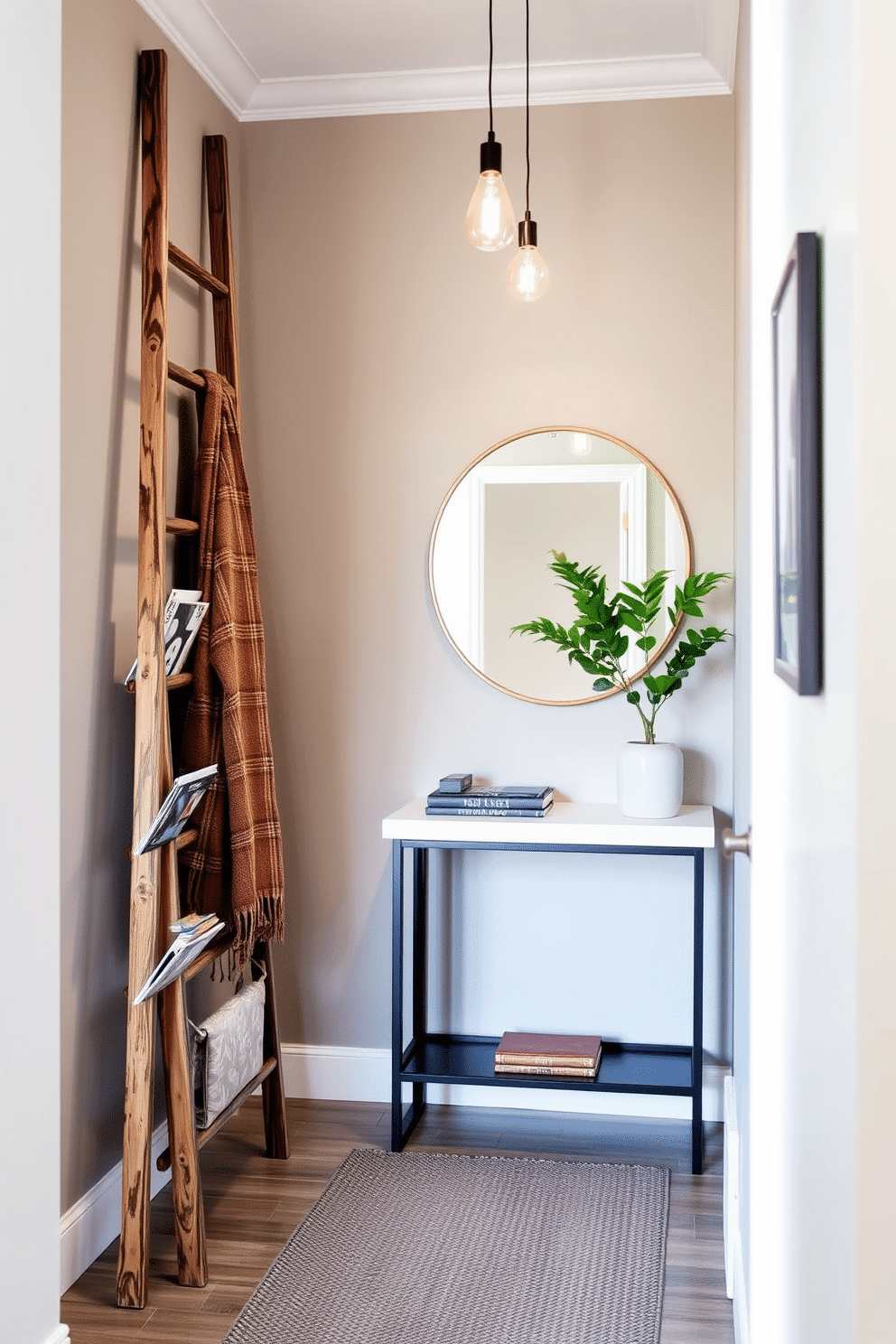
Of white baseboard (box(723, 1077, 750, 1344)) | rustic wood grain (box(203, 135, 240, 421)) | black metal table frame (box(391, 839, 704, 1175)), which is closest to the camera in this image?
white baseboard (box(723, 1077, 750, 1344))

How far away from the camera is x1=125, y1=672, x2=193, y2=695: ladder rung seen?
2365 mm

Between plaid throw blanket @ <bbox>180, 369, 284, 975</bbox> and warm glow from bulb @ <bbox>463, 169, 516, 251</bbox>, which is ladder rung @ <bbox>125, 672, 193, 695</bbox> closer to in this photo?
plaid throw blanket @ <bbox>180, 369, 284, 975</bbox>

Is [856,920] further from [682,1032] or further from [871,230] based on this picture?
[682,1032]

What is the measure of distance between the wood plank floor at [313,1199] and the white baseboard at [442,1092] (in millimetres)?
35

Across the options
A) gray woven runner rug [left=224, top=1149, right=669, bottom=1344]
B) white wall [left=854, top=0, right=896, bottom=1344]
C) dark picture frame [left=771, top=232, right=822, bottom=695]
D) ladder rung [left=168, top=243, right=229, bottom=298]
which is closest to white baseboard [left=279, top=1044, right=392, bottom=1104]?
gray woven runner rug [left=224, top=1149, right=669, bottom=1344]

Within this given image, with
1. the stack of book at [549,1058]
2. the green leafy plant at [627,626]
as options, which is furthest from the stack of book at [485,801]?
the stack of book at [549,1058]

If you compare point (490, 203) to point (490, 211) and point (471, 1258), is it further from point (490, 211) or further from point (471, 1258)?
point (471, 1258)

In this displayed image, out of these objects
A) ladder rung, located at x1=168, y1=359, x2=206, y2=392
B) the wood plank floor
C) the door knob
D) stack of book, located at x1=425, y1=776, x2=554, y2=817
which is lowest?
the wood plank floor

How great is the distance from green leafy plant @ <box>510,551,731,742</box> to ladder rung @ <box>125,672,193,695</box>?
0.87 meters

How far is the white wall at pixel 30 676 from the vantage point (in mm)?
1771

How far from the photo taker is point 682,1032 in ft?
10.1

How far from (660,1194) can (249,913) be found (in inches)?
43.1

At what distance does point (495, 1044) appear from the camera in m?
3.15

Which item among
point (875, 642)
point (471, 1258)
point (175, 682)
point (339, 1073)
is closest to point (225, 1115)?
point (471, 1258)
